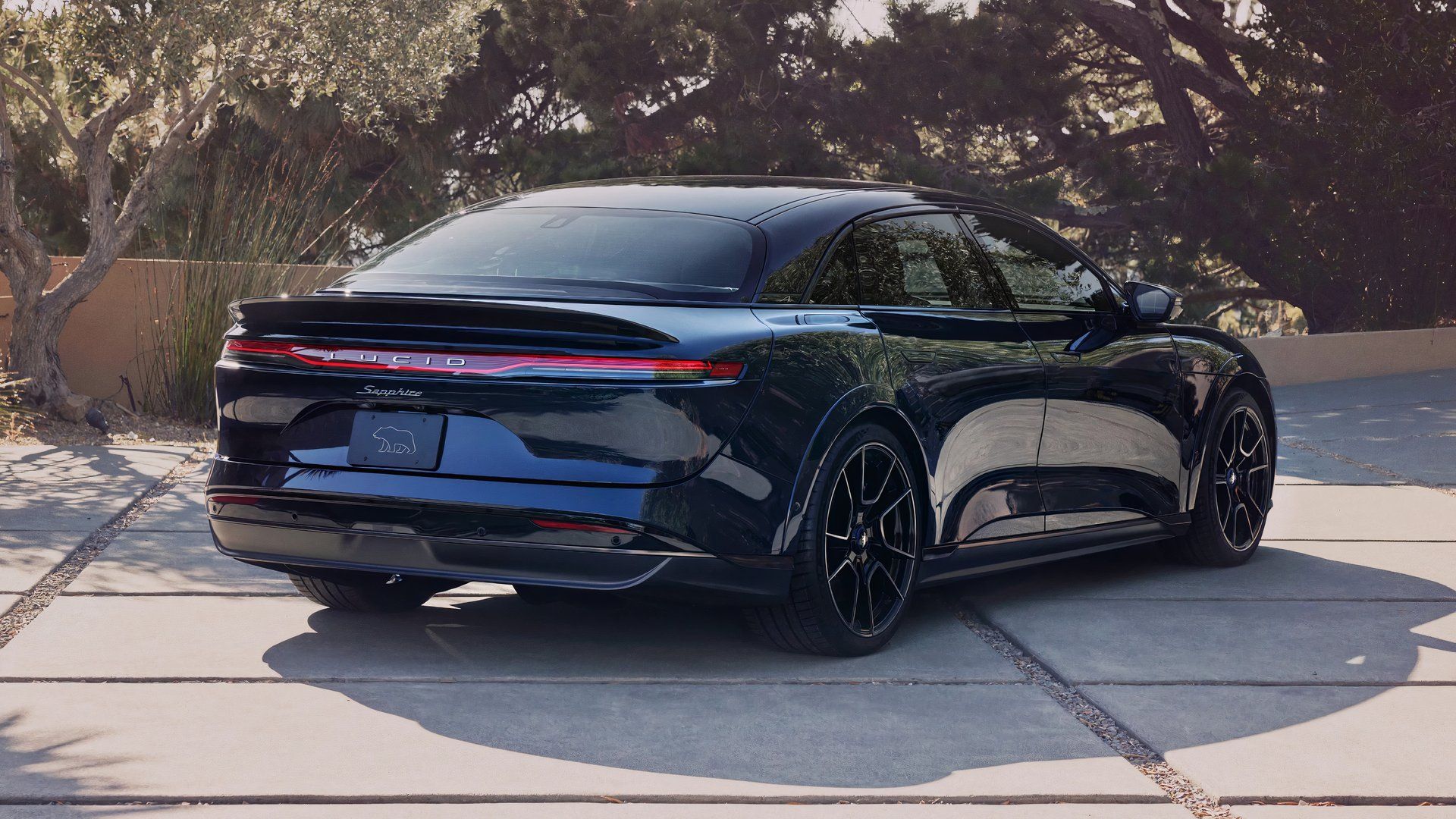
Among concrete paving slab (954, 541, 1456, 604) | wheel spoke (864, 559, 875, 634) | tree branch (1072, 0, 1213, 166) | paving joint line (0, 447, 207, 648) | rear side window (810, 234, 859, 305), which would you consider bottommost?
concrete paving slab (954, 541, 1456, 604)

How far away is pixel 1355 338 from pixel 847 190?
11.8m

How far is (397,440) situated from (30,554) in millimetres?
2514

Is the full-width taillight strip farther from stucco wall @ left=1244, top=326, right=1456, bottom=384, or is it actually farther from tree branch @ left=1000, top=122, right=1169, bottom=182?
tree branch @ left=1000, top=122, right=1169, bottom=182

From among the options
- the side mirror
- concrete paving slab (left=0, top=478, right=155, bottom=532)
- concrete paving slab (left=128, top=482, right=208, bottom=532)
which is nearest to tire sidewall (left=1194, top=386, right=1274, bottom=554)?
the side mirror

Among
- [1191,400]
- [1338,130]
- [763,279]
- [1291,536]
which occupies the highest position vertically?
[1338,130]

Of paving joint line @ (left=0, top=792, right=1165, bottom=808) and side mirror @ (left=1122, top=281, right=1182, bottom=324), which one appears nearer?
paving joint line @ (left=0, top=792, right=1165, bottom=808)

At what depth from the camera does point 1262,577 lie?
21.5 feet

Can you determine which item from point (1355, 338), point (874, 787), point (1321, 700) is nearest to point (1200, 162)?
point (1355, 338)

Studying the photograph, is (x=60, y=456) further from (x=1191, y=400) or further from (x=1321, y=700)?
(x=1321, y=700)

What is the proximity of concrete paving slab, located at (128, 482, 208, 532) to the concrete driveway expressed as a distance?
12 cm

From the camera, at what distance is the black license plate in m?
4.44

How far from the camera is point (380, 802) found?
140 inches

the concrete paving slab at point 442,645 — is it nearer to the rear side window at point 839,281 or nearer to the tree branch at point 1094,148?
the rear side window at point 839,281

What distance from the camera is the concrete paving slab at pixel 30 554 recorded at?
18.9ft
